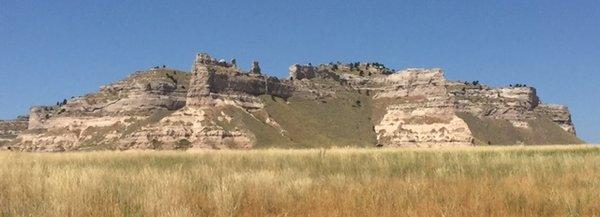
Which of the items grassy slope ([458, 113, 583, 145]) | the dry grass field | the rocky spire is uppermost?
the rocky spire

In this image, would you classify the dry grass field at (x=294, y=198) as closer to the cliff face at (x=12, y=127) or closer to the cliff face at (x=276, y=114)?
the cliff face at (x=276, y=114)

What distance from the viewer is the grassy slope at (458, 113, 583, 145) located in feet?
445

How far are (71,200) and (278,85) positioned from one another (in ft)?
406

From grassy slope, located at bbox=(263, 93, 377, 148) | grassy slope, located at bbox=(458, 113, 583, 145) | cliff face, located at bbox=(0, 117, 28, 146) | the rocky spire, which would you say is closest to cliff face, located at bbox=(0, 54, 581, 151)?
the rocky spire

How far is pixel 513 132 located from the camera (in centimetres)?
14550

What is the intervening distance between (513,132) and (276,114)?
6516 cm

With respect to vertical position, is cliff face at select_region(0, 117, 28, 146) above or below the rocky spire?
below

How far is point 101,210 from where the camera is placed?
7570mm

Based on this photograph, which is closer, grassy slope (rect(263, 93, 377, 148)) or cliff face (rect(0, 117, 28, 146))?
grassy slope (rect(263, 93, 377, 148))

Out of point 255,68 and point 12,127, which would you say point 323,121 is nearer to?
point 255,68

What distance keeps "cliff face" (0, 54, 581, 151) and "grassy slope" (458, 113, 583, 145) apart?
42 centimetres

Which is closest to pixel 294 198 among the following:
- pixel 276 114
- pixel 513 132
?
pixel 276 114

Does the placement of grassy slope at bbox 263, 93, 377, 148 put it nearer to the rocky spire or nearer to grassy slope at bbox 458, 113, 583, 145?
the rocky spire

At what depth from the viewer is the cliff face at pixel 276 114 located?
110062 millimetres
